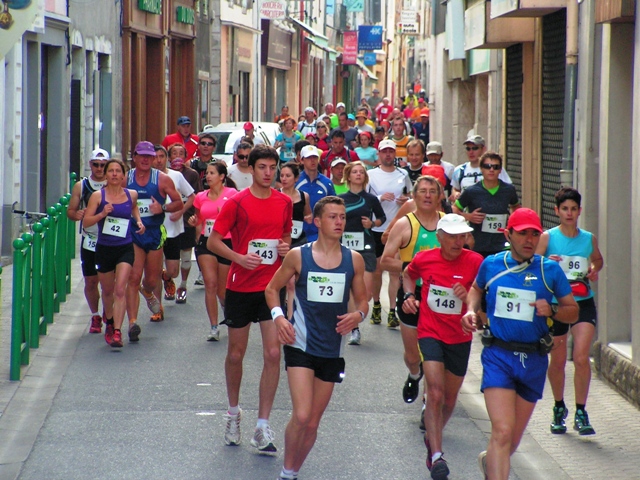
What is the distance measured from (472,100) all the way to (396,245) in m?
18.8

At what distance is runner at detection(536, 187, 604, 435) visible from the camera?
8484 mm

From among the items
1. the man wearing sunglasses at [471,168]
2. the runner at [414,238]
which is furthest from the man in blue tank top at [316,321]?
the man wearing sunglasses at [471,168]

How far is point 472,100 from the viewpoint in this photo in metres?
27.5

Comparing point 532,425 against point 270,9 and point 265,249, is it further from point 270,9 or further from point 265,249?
point 270,9

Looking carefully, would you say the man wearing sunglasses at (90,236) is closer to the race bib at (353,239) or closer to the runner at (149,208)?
the runner at (149,208)

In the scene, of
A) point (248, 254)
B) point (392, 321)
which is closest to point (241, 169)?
point (392, 321)

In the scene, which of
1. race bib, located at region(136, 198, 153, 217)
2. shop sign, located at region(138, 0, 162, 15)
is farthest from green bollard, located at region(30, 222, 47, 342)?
shop sign, located at region(138, 0, 162, 15)

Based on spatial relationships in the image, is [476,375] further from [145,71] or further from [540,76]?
[145,71]

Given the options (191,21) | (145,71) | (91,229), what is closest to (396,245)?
(91,229)

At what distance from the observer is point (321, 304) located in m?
6.97

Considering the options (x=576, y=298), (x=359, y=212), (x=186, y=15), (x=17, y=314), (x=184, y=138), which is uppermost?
(x=186, y=15)

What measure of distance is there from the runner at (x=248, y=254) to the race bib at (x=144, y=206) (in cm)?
420

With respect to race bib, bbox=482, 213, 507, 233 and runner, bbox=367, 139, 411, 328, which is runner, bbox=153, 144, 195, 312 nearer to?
runner, bbox=367, 139, 411, 328

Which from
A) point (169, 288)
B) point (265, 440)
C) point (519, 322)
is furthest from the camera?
point (169, 288)
